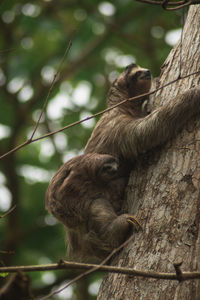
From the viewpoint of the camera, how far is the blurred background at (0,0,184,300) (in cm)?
931

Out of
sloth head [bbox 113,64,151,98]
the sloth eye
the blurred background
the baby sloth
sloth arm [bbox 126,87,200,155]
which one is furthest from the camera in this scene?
the blurred background

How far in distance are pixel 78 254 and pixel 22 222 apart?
450cm

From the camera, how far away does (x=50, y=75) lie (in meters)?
10.8

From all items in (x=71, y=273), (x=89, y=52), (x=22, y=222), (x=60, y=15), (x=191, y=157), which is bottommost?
(x=71, y=273)

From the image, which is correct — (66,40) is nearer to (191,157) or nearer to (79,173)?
(79,173)

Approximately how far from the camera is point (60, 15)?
37.0 feet

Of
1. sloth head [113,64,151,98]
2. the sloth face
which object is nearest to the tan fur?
sloth head [113,64,151,98]

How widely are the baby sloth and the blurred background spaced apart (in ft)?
13.9

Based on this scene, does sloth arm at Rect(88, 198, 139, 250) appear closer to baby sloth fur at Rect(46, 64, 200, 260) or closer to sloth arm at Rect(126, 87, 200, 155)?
baby sloth fur at Rect(46, 64, 200, 260)

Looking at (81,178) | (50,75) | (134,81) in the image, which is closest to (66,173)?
(81,178)

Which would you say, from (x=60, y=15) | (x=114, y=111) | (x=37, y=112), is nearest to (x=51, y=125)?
(x=37, y=112)

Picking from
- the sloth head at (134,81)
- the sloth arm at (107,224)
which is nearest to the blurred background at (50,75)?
the sloth head at (134,81)

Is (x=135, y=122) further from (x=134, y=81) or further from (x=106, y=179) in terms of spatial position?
(x=134, y=81)

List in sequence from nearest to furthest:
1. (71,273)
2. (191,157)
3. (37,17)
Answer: (191,157)
(71,273)
(37,17)
